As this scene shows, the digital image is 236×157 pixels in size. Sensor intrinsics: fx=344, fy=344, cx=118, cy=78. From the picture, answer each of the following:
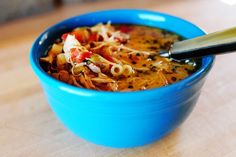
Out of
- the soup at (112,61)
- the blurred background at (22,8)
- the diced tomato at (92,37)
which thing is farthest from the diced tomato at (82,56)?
the blurred background at (22,8)

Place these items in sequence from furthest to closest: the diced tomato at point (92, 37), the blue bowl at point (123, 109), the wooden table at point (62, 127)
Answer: the diced tomato at point (92, 37) → the wooden table at point (62, 127) → the blue bowl at point (123, 109)

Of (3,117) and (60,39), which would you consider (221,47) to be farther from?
(3,117)

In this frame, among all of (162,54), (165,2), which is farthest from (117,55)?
(165,2)

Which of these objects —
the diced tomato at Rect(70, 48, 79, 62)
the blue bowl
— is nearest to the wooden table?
the blue bowl

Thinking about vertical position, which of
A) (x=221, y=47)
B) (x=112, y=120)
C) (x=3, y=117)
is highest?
(x=221, y=47)

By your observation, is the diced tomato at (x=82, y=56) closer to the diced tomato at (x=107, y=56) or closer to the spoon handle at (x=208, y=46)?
the diced tomato at (x=107, y=56)

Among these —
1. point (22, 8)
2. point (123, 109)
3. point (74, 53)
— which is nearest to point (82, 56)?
point (74, 53)

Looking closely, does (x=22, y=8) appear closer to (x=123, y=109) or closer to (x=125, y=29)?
(x=125, y=29)
